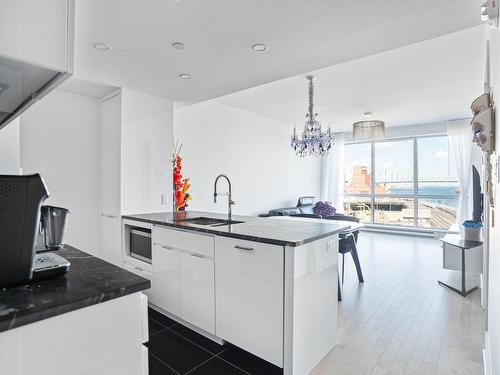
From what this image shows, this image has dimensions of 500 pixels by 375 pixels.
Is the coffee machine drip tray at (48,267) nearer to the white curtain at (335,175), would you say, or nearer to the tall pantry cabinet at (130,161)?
the tall pantry cabinet at (130,161)

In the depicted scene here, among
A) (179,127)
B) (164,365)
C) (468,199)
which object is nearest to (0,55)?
(164,365)

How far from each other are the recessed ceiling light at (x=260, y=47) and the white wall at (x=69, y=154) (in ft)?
7.20

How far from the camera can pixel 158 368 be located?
1.92 meters

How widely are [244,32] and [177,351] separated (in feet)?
7.82

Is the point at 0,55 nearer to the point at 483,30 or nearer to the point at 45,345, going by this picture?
the point at 45,345

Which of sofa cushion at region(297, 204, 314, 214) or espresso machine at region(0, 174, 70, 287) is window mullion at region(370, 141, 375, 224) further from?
espresso machine at region(0, 174, 70, 287)

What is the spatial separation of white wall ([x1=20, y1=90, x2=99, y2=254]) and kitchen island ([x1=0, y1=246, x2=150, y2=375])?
2.40m

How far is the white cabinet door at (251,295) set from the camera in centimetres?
176

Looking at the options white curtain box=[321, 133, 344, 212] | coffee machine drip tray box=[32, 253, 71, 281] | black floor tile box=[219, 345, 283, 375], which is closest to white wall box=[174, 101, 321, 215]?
white curtain box=[321, 133, 344, 212]

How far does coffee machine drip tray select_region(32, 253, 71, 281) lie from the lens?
1014 millimetres

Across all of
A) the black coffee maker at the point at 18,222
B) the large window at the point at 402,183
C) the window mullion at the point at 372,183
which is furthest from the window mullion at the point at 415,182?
the black coffee maker at the point at 18,222

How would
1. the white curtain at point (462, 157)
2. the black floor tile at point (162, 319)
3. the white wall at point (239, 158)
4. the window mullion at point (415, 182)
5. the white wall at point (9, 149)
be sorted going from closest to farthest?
1. the white wall at point (9, 149)
2. the black floor tile at point (162, 319)
3. the white wall at point (239, 158)
4. the white curtain at point (462, 157)
5. the window mullion at point (415, 182)

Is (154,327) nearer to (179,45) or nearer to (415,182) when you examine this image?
(179,45)

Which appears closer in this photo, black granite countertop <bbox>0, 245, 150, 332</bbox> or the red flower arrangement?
black granite countertop <bbox>0, 245, 150, 332</bbox>
